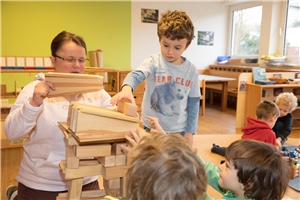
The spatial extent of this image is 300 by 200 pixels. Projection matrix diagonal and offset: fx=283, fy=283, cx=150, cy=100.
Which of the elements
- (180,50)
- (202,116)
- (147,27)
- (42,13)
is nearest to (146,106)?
(180,50)

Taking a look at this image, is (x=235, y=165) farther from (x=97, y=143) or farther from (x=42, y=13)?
(x=42, y=13)

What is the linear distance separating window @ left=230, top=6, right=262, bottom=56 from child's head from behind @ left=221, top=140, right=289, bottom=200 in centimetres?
501

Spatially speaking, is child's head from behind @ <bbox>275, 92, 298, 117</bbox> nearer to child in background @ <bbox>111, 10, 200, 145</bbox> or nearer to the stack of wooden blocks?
child in background @ <bbox>111, 10, 200, 145</bbox>

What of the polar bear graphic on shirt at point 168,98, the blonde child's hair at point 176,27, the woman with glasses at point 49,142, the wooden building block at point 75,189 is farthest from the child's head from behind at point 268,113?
the wooden building block at point 75,189

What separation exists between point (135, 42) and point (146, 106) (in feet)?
13.9

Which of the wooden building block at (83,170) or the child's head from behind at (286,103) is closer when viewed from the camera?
the wooden building block at (83,170)

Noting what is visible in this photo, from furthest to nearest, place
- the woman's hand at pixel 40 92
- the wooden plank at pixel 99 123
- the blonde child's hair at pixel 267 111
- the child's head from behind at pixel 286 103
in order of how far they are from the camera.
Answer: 1. the child's head from behind at pixel 286 103
2. the blonde child's hair at pixel 267 111
3. the woman's hand at pixel 40 92
4. the wooden plank at pixel 99 123

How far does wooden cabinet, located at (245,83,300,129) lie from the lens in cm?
399

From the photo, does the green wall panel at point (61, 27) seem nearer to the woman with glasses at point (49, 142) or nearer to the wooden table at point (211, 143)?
the wooden table at point (211, 143)

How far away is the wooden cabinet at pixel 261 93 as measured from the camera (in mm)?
3990

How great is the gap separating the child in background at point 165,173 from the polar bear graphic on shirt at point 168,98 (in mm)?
860

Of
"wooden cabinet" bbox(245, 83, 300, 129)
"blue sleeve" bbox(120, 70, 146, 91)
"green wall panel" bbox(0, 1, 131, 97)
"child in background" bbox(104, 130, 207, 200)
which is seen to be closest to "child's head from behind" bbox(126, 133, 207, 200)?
"child in background" bbox(104, 130, 207, 200)

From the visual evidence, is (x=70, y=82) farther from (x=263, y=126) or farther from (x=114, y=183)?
(x=263, y=126)

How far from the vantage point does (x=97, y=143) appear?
0.86 m
